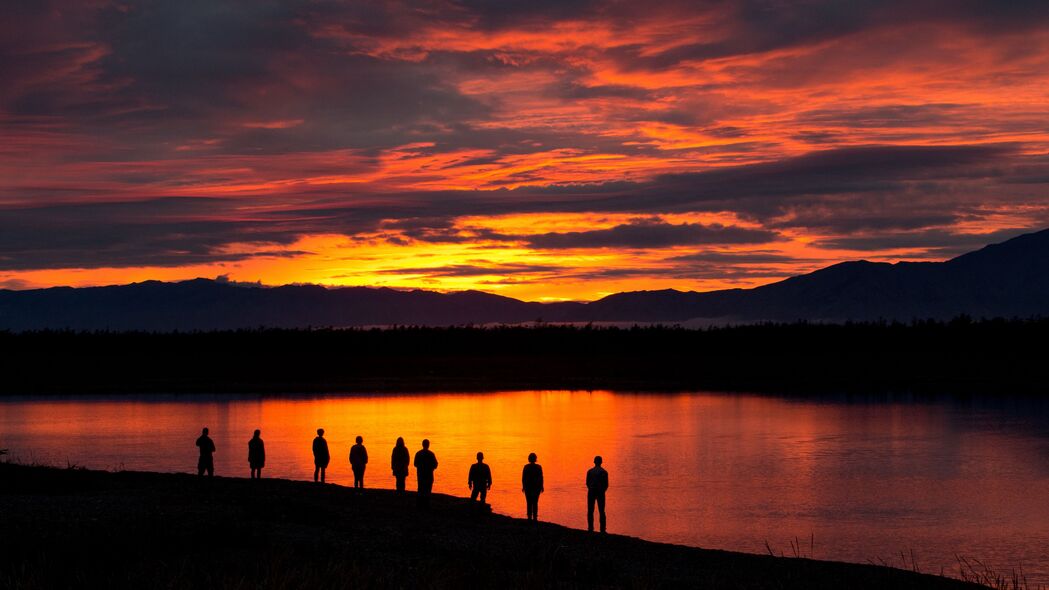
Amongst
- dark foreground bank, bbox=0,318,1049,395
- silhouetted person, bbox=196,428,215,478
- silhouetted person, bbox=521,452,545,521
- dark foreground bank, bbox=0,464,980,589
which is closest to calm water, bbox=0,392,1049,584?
silhouetted person, bbox=521,452,545,521

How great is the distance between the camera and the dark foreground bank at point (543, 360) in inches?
3755

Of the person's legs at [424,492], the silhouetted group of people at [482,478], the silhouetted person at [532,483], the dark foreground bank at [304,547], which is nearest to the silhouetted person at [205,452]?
the dark foreground bank at [304,547]

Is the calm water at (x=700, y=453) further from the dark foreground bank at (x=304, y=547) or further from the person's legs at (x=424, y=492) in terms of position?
the person's legs at (x=424, y=492)

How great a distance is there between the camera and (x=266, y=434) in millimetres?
54969

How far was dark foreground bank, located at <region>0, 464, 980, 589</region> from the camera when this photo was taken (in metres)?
13.9

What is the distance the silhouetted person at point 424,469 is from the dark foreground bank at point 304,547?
1.46 feet

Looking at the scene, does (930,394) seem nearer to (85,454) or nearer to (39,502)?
(85,454)

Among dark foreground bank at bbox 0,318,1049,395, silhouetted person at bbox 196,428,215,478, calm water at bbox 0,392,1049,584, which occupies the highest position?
dark foreground bank at bbox 0,318,1049,395

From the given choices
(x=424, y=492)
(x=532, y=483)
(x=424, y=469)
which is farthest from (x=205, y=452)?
(x=532, y=483)

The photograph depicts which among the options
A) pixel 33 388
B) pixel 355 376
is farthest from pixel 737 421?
pixel 33 388

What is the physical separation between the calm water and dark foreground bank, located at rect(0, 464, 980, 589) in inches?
189

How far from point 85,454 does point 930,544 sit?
32971mm

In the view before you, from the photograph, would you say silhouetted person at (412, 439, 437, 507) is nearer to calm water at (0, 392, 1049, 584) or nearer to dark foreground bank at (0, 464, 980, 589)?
dark foreground bank at (0, 464, 980, 589)

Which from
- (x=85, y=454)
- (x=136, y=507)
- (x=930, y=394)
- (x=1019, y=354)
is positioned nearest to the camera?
(x=136, y=507)
